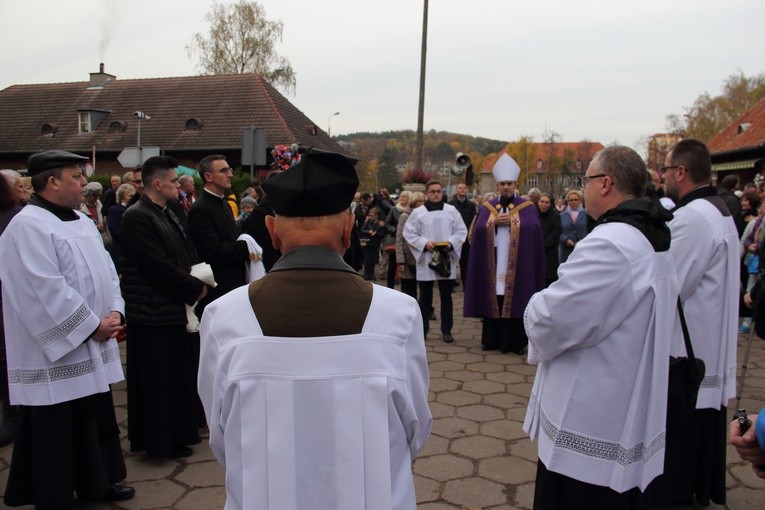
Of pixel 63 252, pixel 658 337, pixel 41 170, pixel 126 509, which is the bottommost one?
pixel 126 509

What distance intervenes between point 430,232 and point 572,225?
378cm

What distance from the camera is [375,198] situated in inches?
575

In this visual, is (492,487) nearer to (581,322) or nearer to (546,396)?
(546,396)

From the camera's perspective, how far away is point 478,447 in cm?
457

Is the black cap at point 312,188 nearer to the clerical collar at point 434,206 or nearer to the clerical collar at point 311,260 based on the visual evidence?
the clerical collar at point 311,260

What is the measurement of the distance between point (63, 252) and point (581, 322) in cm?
275

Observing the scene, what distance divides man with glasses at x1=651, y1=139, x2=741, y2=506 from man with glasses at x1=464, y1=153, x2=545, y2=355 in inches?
140

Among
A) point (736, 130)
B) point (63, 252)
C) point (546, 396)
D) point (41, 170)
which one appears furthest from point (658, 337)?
point (736, 130)

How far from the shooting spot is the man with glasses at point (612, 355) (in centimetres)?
264

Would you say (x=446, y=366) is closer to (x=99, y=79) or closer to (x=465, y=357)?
(x=465, y=357)

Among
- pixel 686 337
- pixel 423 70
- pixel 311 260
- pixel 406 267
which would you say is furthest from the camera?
pixel 423 70

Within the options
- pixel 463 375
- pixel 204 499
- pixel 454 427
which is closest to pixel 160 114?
pixel 463 375

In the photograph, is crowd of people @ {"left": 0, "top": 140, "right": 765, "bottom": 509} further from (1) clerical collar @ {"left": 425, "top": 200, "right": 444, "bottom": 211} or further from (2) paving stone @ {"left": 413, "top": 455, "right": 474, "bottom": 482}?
(1) clerical collar @ {"left": 425, "top": 200, "right": 444, "bottom": 211}

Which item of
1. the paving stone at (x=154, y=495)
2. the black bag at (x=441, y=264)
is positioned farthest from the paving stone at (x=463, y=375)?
the paving stone at (x=154, y=495)
